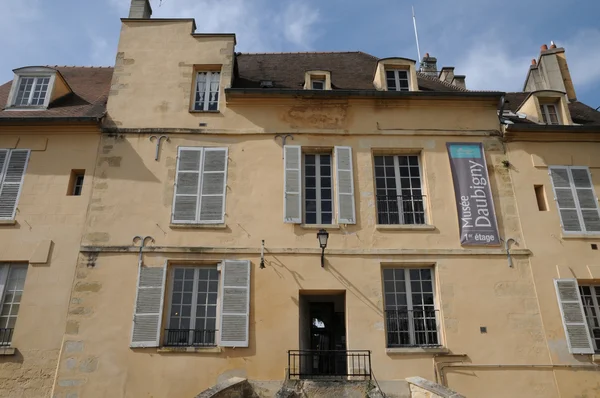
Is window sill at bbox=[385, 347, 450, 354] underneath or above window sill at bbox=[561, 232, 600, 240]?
underneath

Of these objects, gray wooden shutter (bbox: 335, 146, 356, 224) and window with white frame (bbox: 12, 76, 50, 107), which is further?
window with white frame (bbox: 12, 76, 50, 107)

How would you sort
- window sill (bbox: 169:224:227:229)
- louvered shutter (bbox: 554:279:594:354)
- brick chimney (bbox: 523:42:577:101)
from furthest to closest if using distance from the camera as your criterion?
brick chimney (bbox: 523:42:577:101) < window sill (bbox: 169:224:227:229) < louvered shutter (bbox: 554:279:594:354)

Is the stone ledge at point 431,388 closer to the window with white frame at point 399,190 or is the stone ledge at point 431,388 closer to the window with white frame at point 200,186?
the window with white frame at point 399,190

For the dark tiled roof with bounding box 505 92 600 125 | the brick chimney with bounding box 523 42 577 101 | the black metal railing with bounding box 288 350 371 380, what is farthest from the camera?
the brick chimney with bounding box 523 42 577 101

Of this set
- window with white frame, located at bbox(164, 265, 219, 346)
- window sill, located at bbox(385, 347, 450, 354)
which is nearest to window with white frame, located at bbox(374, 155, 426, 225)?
window sill, located at bbox(385, 347, 450, 354)

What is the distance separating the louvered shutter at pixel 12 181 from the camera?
8.55 meters

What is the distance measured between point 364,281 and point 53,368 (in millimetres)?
5207

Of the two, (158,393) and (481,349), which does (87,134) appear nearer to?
(158,393)

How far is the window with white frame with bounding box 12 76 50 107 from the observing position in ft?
32.6

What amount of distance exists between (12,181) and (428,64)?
1147cm

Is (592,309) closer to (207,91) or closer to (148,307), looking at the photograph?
(148,307)

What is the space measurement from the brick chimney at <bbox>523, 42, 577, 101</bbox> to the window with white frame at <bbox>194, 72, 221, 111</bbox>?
7.99 m

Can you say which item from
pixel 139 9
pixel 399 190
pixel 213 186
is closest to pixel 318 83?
pixel 399 190

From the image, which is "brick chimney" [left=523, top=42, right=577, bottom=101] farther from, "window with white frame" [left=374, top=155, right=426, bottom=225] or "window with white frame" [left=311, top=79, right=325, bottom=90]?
"window with white frame" [left=311, top=79, right=325, bottom=90]
